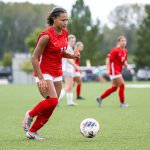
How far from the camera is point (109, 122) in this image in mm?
12719

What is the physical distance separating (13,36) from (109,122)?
109 m

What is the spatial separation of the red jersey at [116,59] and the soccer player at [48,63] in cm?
852

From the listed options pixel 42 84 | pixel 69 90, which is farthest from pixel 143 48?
pixel 42 84

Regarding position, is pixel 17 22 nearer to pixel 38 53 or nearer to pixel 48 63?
pixel 48 63

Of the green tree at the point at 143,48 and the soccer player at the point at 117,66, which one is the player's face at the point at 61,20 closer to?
the soccer player at the point at 117,66

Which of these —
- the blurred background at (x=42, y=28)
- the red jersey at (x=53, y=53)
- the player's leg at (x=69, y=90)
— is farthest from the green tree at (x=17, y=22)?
the red jersey at (x=53, y=53)

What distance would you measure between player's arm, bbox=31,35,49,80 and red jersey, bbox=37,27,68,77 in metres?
0.10

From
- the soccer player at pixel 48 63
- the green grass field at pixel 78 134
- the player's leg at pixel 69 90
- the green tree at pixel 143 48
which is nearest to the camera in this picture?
the green grass field at pixel 78 134

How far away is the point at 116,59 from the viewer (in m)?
18.2

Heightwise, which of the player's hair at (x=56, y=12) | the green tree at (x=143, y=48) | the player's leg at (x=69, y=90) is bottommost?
the green tree at (x=143, y=48)

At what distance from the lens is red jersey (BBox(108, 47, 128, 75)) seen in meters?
18.0

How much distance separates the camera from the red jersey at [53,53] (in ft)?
30.3

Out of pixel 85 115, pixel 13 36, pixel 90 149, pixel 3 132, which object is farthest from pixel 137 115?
pixel 13 36

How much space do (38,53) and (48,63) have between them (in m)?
0.37
